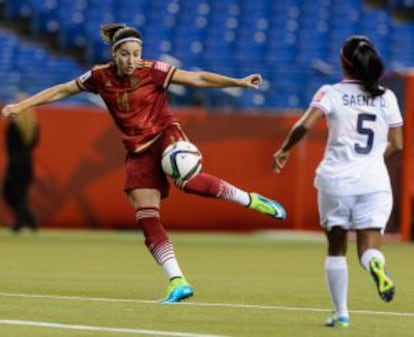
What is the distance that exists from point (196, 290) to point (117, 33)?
2748 millimetres

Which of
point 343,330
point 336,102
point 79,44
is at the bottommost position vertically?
point 343,330

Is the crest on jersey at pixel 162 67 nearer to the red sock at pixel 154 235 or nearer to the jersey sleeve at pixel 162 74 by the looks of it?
the jersey sleeve at pixel 162 74

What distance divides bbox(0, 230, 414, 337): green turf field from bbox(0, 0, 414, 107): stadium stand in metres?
8.31

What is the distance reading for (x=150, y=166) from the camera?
1279 cm

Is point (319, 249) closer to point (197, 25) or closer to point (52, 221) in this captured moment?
point (52, 221)

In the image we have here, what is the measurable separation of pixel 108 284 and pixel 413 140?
11.7m

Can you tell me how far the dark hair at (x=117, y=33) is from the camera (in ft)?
41.0

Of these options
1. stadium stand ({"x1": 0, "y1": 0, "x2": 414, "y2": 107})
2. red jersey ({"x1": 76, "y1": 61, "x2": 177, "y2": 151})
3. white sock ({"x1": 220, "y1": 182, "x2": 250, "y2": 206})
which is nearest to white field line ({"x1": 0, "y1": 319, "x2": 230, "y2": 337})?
red jersey ({"x1": 76, "y1": 61, "x2": 177, "y2": 151})

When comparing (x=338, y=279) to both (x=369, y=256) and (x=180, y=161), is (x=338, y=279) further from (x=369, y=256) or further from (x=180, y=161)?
(x=180, y=161)

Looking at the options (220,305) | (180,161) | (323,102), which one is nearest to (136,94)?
(180,161)

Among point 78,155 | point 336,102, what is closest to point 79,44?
point 78,155

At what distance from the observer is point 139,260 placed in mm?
19656

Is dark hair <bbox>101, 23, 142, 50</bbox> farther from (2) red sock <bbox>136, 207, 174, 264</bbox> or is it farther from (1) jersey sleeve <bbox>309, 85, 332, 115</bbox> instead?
(1) jersey sleeve <bbox>309, 85, 332, 115</bbox>

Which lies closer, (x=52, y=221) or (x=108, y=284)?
(x=108, y=284)
